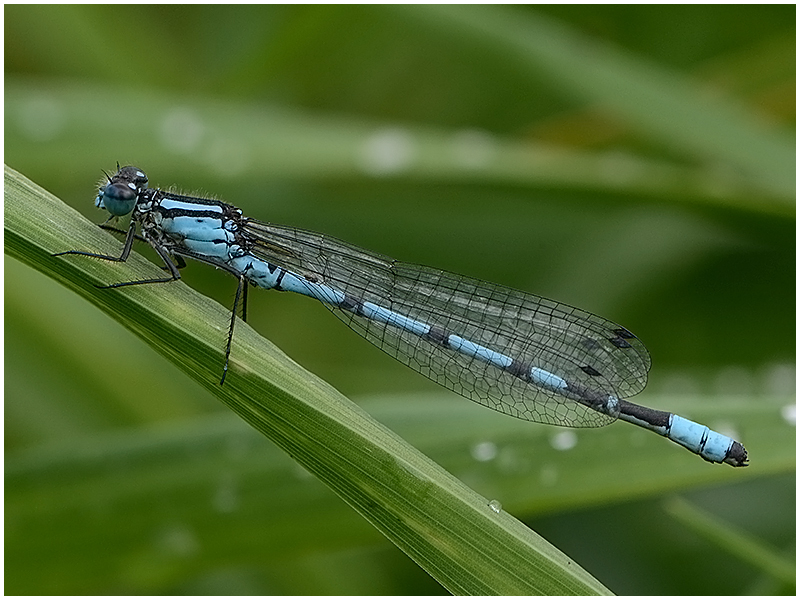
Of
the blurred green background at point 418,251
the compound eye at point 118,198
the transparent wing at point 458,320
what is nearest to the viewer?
the blurred green background at point 418,251

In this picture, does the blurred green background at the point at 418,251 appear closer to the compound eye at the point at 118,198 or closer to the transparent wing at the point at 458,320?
the transparent wing at the point at 458,320

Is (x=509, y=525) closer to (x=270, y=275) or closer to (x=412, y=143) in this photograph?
(x=270, y=275)

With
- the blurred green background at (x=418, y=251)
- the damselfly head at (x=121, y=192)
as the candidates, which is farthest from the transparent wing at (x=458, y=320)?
the damselfly head at (x=121, y=192)

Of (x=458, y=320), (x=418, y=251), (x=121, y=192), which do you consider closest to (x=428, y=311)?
(x=458, y=320)

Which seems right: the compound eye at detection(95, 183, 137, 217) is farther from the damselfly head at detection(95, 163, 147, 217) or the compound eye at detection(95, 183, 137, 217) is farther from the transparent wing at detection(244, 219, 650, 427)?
the transparent wing at detection(244, 219, 650, 427)

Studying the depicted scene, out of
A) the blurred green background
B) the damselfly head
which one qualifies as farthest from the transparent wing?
the damselfly head

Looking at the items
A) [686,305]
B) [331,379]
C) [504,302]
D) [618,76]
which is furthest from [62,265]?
[686,305]

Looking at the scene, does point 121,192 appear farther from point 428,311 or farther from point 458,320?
point 458,320
